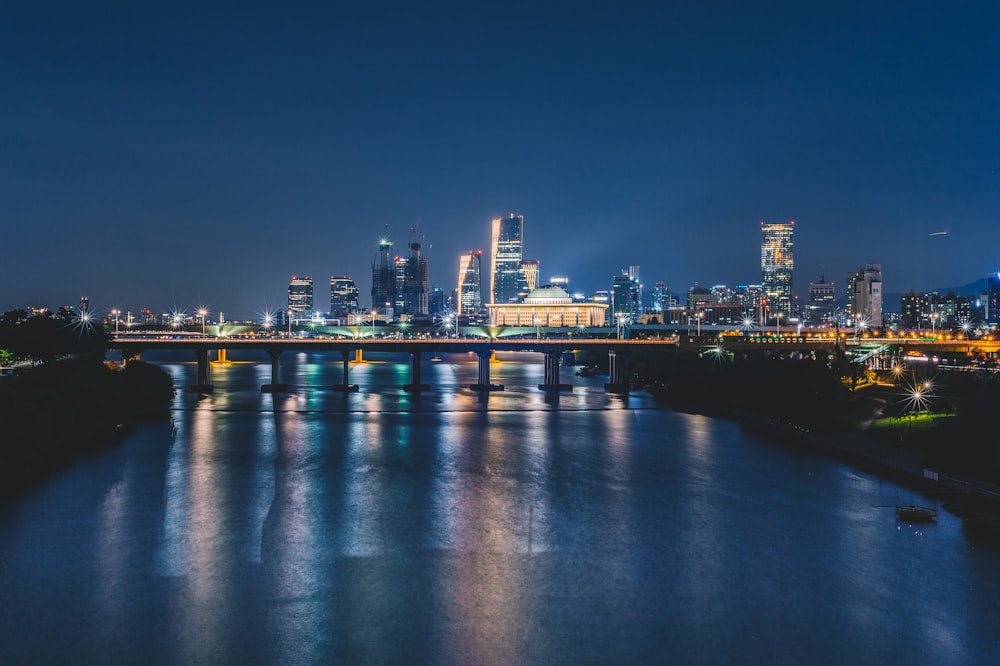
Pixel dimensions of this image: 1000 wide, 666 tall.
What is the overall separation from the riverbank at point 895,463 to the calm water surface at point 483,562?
817mm

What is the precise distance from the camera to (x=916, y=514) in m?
24.8

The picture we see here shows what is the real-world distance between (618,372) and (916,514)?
4838cm

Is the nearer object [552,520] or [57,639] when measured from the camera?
[57,639]

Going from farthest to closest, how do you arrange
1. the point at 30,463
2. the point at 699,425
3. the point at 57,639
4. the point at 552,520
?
the point at 699,425
the point at 30,463
the point at 552,520
the point at 57,639

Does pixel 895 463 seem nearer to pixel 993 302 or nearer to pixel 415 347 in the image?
pixel 415 347

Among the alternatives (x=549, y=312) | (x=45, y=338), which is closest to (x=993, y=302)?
(x=549, y=312)

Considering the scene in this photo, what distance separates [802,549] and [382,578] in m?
12.2

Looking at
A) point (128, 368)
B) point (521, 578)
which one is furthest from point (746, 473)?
point (128, 368)

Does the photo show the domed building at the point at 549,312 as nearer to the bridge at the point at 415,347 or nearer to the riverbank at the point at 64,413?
the bridge at the point at 415,347

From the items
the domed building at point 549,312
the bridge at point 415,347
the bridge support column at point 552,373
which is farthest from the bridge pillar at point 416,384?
the domed building at point 549,312

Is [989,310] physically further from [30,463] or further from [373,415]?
[30,463]

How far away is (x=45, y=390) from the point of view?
3388 cm

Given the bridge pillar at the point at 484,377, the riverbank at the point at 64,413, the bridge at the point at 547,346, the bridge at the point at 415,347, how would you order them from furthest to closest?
the bridge pillar at the point at 484,377 < the bridge at the point at 415,347 < the bridge at the point at 547,346 < the riverbank at the point at 64,413

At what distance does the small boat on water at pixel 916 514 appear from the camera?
2455cm
